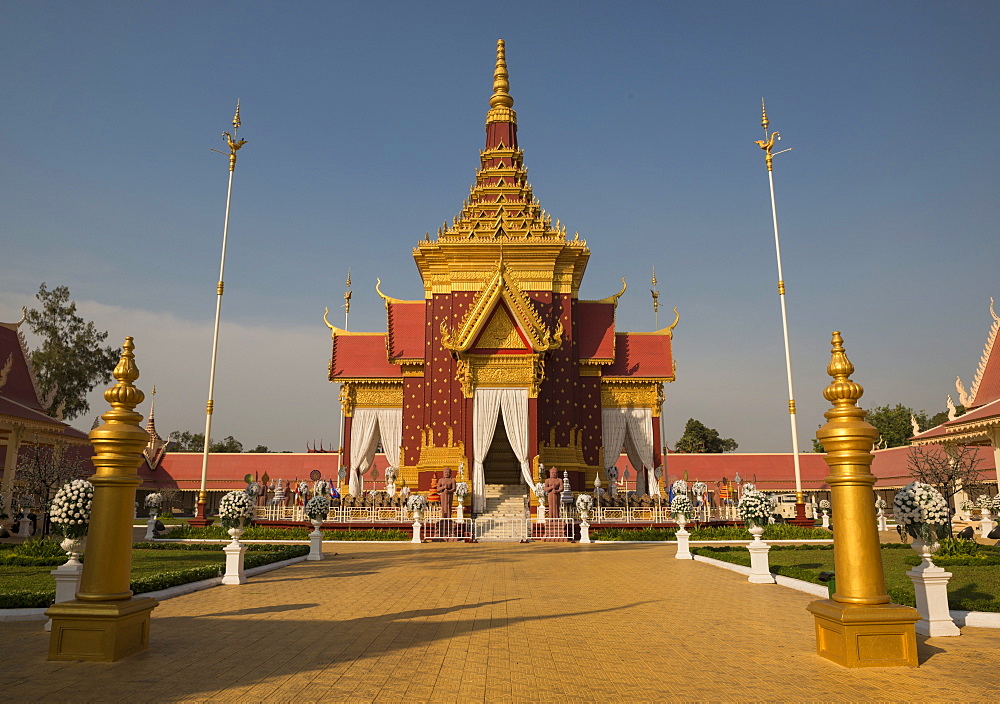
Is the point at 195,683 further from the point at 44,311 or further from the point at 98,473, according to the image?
the point at 44,311

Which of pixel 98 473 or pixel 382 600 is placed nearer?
pixel 98 473

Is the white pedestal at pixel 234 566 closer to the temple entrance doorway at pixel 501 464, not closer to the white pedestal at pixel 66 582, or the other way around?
the white pedestal at pixel 66 582

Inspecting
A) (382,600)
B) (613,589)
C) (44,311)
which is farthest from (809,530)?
(44,311)

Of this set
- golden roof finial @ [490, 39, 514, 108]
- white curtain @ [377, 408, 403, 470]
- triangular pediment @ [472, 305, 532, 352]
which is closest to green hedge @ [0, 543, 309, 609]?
triangular pediment @ [472, 305, 532, 352]

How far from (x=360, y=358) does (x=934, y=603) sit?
28.8 meters

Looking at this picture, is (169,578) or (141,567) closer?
(169,578)

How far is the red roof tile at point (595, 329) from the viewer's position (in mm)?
32594

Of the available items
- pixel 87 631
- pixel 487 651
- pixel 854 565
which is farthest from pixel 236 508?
pixel 854 565

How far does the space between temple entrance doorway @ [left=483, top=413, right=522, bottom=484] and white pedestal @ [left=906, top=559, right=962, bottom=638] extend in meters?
24.6

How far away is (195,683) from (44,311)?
45982 mm

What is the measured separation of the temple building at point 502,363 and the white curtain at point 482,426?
12 cm

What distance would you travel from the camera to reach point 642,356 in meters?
33.2

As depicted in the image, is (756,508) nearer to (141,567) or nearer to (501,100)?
(141,567)

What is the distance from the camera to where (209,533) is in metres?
23.7
